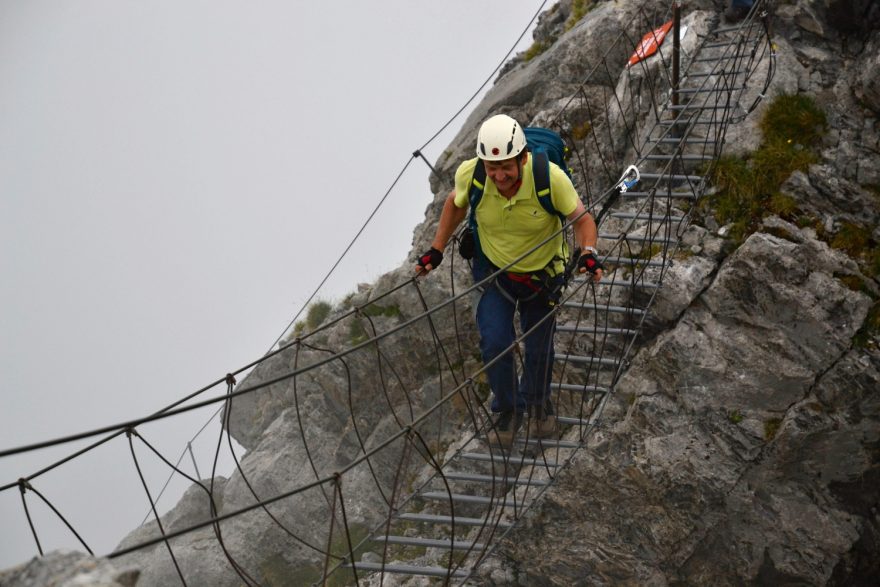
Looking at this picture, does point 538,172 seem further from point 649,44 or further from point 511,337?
point 649,44

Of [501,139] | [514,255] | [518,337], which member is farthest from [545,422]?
[501,139]

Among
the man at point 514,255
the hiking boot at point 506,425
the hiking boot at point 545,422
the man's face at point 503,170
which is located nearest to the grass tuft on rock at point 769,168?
the man at point 514,255

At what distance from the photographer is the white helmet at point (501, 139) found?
5.63 metres

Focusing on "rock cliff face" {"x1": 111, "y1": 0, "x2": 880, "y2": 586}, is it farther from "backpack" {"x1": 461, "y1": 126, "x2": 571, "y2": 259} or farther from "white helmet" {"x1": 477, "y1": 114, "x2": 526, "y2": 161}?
"white helmet" {"x1": 477, "y1": 114, "x2": 526, "y2": 161}

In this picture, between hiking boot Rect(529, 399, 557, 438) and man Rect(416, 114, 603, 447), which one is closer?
man Rect(416, 114, 603, 447)

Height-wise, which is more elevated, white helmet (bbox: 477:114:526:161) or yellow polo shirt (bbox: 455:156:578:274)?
white helmet (bbox: 477:114:526:161)

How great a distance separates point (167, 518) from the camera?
1110 cm

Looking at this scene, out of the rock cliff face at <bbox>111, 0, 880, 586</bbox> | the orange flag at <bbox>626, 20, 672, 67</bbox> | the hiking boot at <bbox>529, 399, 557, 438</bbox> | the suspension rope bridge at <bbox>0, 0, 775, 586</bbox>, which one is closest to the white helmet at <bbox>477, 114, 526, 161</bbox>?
the rock cliff face at <bbox>111, 0, 880, 586</bbox>

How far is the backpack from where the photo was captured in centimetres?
587

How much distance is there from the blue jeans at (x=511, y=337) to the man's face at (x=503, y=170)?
2.72 feet

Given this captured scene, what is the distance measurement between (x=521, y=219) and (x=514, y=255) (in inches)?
11.9

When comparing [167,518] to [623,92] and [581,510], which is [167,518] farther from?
[623,92]

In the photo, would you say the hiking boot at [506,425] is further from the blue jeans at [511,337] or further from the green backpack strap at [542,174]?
the green backpack strap at [542,174]

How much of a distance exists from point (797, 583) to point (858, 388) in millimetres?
1524
